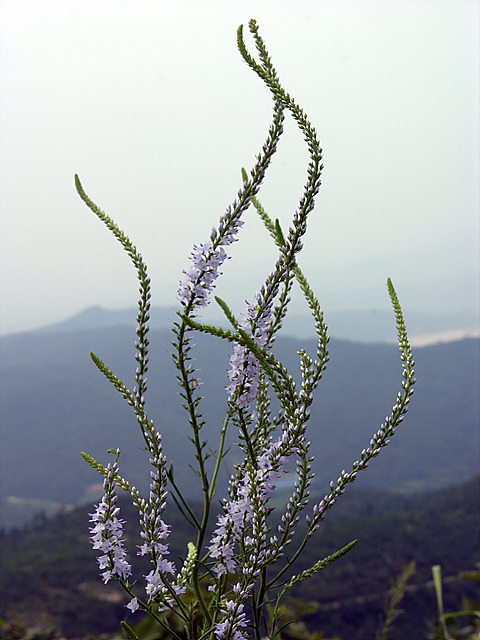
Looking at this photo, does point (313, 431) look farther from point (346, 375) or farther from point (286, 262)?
point (286, 262)

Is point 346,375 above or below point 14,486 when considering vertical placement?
above

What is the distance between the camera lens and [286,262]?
116 centimetres

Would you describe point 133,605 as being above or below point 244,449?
below

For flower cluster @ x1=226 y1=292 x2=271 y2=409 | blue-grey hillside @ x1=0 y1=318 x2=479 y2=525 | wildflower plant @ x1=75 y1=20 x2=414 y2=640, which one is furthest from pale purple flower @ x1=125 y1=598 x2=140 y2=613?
blue-grey hillside @ x1=0 y1=318 x2=479 y2=525

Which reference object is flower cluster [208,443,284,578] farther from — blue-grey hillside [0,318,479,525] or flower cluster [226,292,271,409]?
blue-grey hillside [0,318,479,525]

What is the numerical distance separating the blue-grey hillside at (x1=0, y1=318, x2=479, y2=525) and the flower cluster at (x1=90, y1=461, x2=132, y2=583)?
86.8 metres

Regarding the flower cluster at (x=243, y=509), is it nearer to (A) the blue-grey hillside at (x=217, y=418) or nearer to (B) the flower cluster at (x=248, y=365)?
(B) the flower cluster at (x=248, y=365)

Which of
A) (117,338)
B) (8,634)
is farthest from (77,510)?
(117,338)

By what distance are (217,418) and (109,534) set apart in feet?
312

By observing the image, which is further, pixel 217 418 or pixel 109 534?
pixel 217 418

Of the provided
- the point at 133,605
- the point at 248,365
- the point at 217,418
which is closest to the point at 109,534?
the point at 133,605

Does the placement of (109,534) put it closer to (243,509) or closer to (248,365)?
(243,509)

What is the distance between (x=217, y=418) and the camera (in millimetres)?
94875

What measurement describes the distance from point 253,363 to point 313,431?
108m
